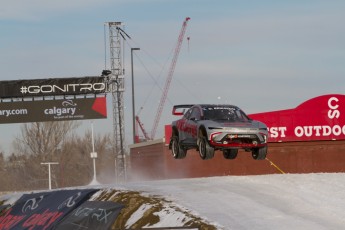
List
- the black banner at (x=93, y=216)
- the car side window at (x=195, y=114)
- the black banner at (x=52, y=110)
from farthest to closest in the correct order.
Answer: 1. the black banner at (x=52, y=110)
2. the car side window at (x=195, y=114)
3. the black banner at (x=93, y=216)

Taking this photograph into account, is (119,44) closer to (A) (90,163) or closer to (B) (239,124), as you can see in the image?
(B) (239,124)

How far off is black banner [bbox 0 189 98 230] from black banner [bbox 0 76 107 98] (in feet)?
100

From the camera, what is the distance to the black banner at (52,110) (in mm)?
53188

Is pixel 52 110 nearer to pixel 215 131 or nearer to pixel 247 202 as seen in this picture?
pixel 215 131

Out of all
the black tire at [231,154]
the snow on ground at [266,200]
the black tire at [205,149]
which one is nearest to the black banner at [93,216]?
the snow on ground at [266,200]

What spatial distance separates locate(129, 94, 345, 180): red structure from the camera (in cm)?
4559

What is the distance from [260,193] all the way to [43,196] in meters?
7.42

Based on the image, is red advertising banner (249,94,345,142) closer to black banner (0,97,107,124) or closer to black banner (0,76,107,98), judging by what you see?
black banner (0,97,107,124)

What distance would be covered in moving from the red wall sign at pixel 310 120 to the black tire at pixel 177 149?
2473 cm

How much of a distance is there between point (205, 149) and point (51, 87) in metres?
37.0

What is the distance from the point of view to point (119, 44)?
54.9 m

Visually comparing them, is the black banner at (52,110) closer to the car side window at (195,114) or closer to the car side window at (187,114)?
the car side window at (187,114)

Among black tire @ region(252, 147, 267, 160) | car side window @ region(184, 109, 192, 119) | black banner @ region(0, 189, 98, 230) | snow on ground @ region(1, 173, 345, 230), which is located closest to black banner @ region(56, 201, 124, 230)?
snow on ground @ region(1, 173, 345, 230)

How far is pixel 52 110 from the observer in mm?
53469
